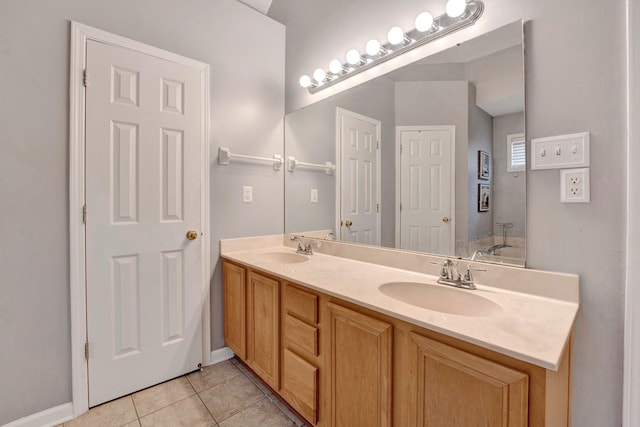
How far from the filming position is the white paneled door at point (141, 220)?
1.52m

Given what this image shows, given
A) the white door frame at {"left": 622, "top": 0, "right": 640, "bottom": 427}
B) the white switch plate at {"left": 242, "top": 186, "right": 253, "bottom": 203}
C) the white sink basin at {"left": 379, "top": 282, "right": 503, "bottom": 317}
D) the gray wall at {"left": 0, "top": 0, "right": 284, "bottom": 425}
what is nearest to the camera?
the white door frame at {"left": 622, "top": 0, "right": 640, "bottom": 427}

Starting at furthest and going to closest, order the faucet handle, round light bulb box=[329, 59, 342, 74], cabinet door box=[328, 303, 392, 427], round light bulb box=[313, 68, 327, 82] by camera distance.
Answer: round light bulb box=[313, 68, 327, 82]
round light bulb box=[329, 59, 342, 74]
the faucet handle
cabinet door box=[328, 303, 392, 427]

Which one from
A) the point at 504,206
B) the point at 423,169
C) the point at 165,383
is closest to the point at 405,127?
the point at 423,169

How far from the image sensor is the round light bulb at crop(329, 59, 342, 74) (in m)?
1.83

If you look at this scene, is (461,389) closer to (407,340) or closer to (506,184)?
(407,340)

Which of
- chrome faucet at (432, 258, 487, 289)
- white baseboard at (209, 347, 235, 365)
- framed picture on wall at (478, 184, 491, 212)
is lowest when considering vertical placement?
white baseboard at (209, 347, 235, 365)

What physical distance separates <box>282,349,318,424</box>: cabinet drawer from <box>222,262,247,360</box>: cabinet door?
0.46 m

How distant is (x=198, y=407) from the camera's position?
1539 mm

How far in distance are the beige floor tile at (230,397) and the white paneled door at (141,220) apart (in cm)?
29

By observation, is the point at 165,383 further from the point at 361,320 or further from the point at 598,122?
the point at 598,122

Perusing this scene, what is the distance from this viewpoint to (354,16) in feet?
5.79

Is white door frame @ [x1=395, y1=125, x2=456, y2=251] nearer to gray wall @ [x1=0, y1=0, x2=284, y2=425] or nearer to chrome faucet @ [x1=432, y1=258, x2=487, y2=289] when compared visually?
chrome faucet @ [x1=432, y1=258, x2=487, y2=289]

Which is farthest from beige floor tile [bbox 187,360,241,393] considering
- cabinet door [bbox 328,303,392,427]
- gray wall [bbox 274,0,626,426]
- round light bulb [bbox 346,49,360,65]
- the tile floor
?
round light bulb [bbox 346,49,360,65]

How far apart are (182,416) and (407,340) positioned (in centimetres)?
131
